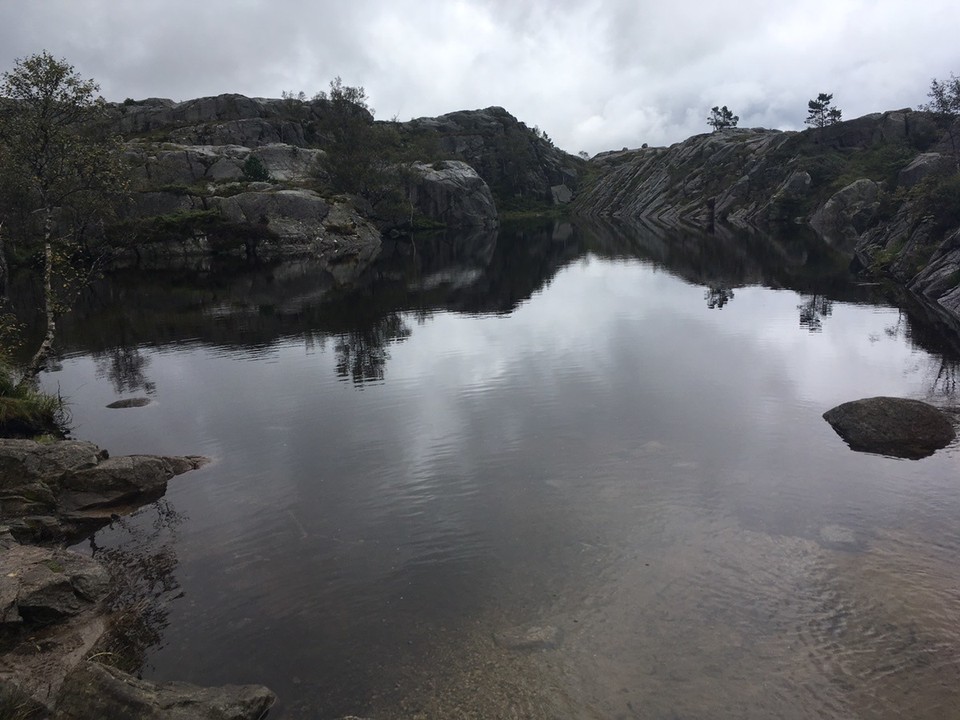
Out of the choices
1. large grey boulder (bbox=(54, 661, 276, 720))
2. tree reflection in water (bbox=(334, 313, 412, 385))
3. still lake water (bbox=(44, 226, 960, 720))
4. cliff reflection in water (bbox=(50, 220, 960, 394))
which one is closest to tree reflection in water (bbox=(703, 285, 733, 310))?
cliff reflection in water (bbox=(50, 220, 960, 394))

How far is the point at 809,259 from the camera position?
74.8 meters

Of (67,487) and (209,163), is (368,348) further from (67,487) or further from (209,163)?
(209,163)

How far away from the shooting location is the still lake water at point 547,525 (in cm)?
→ 1143

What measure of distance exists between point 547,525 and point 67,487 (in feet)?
43.7

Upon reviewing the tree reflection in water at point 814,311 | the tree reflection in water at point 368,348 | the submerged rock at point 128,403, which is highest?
the tree reflection in water at point 814,311

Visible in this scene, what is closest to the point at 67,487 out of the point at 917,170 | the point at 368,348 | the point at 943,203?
the point at 368,348

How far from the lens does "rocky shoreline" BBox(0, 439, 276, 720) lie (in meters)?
10.0

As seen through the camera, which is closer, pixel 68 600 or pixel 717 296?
pixel 68 600

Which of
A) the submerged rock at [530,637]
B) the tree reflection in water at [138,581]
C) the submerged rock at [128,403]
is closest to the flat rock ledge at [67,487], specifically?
the tree reflection in water at [138,581]

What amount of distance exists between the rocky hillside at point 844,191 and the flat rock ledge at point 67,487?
4481 centimetres

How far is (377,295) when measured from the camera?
189 feet

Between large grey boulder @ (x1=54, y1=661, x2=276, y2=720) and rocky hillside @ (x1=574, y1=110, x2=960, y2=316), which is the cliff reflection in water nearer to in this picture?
rocky hillside @ (x1=574, y1=110, x2=960, y2=316)

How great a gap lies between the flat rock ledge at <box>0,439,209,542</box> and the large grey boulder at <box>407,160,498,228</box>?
129 m

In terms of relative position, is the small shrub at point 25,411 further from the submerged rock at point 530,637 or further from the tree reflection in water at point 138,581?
the submerged rock at point 530,637
